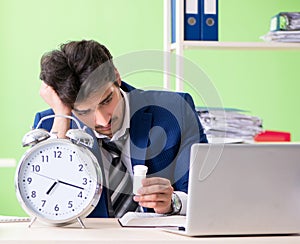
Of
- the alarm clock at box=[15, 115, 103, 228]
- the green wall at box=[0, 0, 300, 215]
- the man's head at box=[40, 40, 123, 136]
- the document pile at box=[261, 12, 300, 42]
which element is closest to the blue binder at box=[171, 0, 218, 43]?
the document pile at box=[261, 12, 300, 42]

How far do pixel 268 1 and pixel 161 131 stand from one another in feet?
6.31

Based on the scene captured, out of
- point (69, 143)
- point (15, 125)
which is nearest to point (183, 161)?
point (69, 143)

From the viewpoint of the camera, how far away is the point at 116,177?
2.33 meters

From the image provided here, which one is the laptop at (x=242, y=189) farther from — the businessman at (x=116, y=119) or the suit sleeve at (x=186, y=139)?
the suit sleeve at (x=186, y=139)

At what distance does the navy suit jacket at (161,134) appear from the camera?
2.32m

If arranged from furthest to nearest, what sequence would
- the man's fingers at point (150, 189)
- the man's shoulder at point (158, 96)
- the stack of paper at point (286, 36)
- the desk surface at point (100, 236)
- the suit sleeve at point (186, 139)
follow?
the stack of paper at point (286, 36) → the man's shoulder at point (158, 96) → the suit sleeve at point (186, 139) → the man's fingers at point (150, 189) → the desk surface at point (100, 236)

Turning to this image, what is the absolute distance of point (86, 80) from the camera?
2.22m

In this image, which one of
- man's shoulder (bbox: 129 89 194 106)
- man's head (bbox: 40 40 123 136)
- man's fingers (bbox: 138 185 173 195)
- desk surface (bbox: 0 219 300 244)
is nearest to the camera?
Answer: desk surface (bbox: 0 219 300 244)

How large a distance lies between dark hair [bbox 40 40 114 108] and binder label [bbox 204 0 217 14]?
0.84 m

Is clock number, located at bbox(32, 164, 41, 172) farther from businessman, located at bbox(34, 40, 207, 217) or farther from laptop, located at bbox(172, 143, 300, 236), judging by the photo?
businessman, located at bbox(34, 40, 207, 217)

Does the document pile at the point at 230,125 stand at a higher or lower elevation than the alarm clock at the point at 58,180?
lower

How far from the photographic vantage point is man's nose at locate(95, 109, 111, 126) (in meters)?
2.25

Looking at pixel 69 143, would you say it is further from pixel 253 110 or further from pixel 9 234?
pixel 253 110

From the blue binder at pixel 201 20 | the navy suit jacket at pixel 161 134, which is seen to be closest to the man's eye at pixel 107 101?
the navy suit jacket at pixel 161 134
